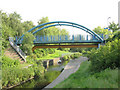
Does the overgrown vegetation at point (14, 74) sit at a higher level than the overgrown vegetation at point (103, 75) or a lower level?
lower

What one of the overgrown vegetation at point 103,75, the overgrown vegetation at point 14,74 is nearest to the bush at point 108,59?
the overgrown vegetation at point 103,75

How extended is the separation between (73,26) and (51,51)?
1830cm

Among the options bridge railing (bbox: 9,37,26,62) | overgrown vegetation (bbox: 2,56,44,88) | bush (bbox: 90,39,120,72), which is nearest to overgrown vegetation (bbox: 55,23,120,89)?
bush (bbox: 90,39,120,72)

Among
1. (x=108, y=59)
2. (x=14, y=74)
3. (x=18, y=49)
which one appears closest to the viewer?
(x=108, y=59)

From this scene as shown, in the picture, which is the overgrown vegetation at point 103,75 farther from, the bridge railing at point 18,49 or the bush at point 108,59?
the bridge railing at point 18,49

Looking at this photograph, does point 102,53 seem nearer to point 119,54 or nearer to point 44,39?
point 119,54

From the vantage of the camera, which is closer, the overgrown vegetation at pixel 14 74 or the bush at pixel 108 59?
the bush at pixel 108 59

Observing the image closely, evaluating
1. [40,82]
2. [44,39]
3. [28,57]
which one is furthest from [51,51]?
[40,82]

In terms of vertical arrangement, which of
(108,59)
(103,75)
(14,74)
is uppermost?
(108,59)

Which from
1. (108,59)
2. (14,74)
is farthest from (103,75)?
(14,74)

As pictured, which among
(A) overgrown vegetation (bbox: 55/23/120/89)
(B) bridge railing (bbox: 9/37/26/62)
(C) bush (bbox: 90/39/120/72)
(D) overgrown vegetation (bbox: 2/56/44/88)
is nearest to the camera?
(A) overgrown vegetation (bbox: 55/23/120/89)

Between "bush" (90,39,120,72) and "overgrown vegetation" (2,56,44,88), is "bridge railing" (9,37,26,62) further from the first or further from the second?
"bush" (90,39,120,72)

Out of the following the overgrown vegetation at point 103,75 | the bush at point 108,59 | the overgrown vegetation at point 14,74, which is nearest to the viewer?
the overgrown vegetation at point 103,75

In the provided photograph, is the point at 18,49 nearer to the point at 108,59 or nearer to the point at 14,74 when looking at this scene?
the point at 14,74
